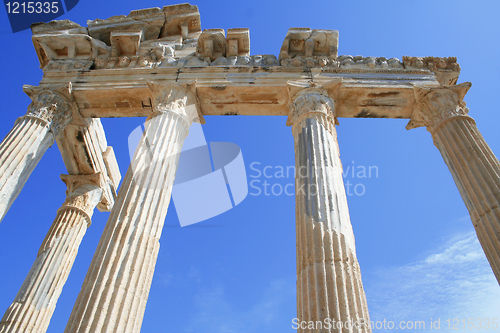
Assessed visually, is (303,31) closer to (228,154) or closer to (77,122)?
(228,154)

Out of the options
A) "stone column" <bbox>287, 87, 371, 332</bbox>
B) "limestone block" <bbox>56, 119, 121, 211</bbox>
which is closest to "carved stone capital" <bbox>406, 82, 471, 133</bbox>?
"stone column" <bbox>287, 87, 371, 332</bbox>

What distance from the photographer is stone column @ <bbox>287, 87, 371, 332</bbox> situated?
7.32 meters

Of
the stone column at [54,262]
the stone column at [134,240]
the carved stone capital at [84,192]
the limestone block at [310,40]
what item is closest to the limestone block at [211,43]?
the limestone block at [310,40]

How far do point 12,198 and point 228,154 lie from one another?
1300 cm

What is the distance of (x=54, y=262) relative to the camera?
608 inches

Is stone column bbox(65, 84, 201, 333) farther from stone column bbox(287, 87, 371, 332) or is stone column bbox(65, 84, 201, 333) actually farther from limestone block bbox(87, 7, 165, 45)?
limestone block bbox(87, 7, 165, 45)

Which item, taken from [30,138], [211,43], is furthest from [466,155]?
[30,138]

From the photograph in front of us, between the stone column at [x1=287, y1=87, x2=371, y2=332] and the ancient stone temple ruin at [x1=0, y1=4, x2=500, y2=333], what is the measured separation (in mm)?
32

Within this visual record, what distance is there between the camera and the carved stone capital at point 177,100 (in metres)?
13.4

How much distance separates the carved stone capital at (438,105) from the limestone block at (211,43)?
8763 millimetres

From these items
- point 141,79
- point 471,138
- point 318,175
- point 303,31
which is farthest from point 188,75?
point 471,138

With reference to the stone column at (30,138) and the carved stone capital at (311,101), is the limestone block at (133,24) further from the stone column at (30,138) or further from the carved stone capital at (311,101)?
the carved stone capital at (311,101)

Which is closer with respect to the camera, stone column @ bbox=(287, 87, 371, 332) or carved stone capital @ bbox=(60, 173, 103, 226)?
stone column @ bbox=(287, 87, 371, 332)

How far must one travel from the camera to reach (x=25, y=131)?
13227mm
